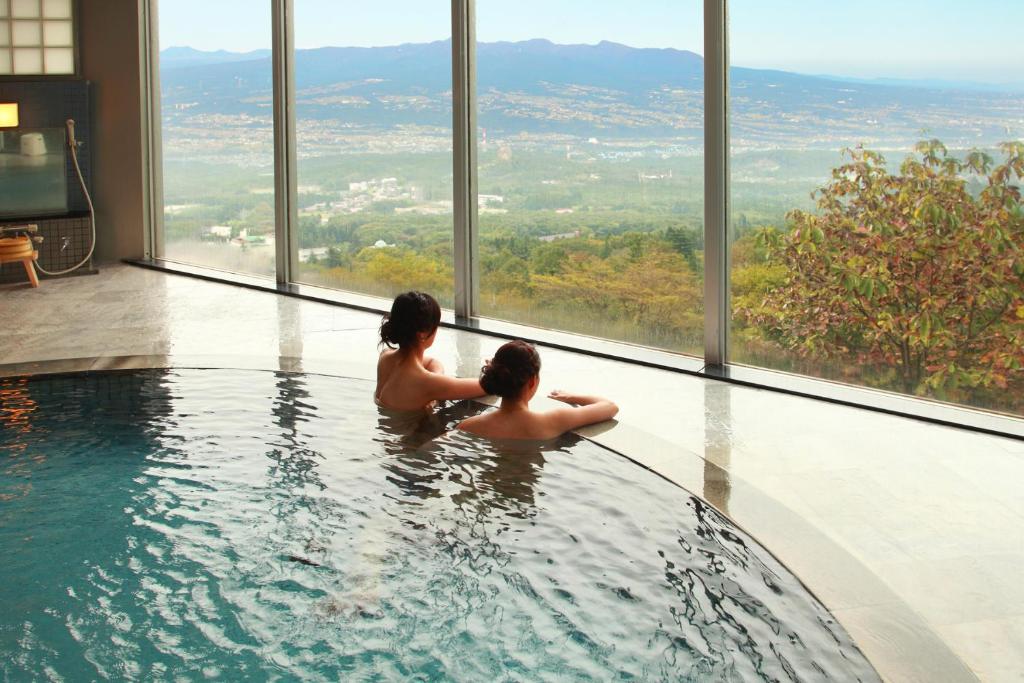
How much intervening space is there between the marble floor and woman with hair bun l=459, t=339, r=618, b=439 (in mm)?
170

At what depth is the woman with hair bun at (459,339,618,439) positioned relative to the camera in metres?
4.15

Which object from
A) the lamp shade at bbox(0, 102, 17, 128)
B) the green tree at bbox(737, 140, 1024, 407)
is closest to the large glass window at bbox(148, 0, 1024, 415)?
the green tree at bbox(737, 140, 1024, 407)

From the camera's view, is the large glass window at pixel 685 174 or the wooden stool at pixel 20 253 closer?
the large glass window at pixel 685 174

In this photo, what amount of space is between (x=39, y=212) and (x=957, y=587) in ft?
25.0

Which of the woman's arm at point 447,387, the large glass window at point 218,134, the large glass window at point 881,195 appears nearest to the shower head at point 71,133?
the large glass window at point 218,134

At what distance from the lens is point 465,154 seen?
670 centimetres

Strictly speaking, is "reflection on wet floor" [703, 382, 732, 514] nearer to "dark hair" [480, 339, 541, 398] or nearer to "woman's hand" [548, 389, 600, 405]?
"woman's hand" [548, 389, 600, 405]

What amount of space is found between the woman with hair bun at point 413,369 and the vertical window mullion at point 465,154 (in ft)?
6.79

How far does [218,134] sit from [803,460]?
5967 mm

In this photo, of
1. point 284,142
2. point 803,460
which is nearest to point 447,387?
point 803,460

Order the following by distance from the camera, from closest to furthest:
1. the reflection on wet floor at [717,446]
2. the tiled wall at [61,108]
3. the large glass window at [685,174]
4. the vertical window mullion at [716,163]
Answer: the reflection on wet floor at [717,446] < the large glass window at [685,174] < the vertical window mullion at [716,163] < the tiled wall at [61,108]

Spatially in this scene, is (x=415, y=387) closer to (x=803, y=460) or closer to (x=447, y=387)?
(x=447, y=387)

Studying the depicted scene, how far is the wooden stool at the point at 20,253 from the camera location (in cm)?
788

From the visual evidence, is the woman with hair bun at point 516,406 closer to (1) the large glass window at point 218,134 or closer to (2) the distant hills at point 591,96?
(2) the distant hills at point 591,96
